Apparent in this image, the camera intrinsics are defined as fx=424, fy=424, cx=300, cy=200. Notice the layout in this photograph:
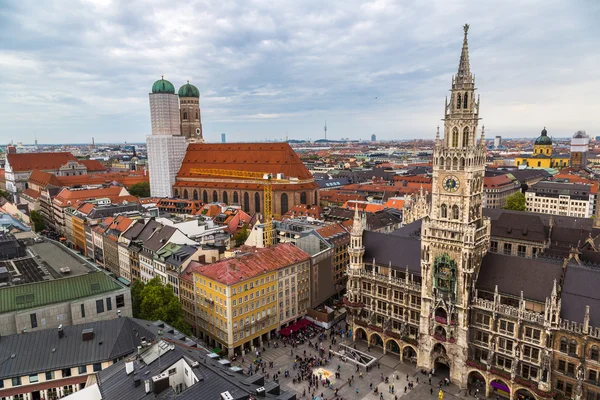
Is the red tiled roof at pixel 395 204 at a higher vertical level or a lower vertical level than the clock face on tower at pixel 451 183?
lower

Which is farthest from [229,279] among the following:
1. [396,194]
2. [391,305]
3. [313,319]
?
[396,194]

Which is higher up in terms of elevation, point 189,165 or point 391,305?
point 189,165

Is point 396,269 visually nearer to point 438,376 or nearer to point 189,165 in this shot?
point 438,376

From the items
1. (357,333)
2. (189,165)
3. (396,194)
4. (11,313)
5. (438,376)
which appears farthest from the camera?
(189,165)

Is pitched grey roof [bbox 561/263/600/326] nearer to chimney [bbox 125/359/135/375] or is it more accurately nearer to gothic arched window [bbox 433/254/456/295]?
gothic arched window [bbox 433/254/456/295]

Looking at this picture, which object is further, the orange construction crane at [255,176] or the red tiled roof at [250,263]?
the orange construction crane at [255,176]

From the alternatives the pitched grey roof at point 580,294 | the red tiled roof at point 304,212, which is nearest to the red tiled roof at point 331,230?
the red tiled roof at point 304,212

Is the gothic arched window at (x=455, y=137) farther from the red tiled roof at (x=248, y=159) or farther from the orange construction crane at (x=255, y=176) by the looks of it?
the red tiled roof at (x=248, y=159)
